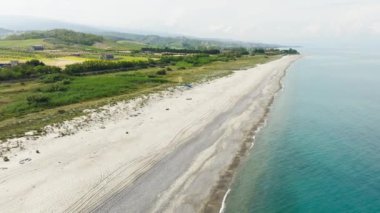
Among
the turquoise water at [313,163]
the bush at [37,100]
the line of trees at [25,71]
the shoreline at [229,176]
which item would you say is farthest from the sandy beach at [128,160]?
the line of trees at [25,71]

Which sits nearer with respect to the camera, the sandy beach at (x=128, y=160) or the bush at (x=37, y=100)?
the sandy beach at (x=128, y=160)

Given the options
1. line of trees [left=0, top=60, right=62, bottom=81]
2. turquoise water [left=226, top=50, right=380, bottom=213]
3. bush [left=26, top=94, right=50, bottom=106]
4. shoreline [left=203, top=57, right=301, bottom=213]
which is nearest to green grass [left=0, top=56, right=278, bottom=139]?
bush [left=26, top=94, right=50, bottom=106]

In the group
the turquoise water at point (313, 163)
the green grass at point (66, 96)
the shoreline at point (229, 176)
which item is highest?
the turquoise water at point (313, 163)

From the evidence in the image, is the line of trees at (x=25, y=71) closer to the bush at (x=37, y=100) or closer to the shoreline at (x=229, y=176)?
the bush at (x=37, y=100)

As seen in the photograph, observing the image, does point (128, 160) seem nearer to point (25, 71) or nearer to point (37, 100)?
point (37, 100)

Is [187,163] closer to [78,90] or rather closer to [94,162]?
[94,162]

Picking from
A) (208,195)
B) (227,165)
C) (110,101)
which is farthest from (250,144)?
(110,101)
